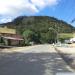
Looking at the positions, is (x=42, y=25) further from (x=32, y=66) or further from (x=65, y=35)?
(x=32, y=66)

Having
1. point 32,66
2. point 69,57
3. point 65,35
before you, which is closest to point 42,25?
point 65,35

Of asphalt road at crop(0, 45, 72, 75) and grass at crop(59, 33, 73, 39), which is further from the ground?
grass at crop(59, 33, 73, 39)

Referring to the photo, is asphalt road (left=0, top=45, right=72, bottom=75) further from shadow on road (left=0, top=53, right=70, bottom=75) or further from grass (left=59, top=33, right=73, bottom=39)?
grass (left=59, top=33, right=73, bottom=39)

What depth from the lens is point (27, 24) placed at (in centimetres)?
18038

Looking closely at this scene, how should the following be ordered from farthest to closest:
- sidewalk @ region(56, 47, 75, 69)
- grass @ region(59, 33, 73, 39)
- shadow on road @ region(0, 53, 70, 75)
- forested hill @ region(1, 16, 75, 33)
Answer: grass @ region(59, 33, 73, 39) < forested hill @ region(1, 16, 75, 33) < sidewalk @ region(56, 47, 75, 69) < shadow on road @ region(0, 53, 70, 75)

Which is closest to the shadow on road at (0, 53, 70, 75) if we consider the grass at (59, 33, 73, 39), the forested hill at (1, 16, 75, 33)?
the forested hill at (1, 16, 75, 33)

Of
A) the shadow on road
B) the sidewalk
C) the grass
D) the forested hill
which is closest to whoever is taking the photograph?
the shadow on road

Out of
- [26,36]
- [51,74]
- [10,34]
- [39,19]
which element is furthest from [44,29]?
[51,74]

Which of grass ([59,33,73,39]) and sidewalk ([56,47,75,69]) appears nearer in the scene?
sidewalk ([56,47,75,69])

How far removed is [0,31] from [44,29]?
67457 millimetres

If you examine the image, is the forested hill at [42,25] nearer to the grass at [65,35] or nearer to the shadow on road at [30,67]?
the grass at [65,35]

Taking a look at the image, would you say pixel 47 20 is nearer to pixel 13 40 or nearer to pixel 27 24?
pixel 27 24

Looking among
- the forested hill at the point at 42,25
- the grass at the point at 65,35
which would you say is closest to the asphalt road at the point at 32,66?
the forested hill at the point at 42,25

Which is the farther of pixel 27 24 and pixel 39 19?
pixel 39 19
